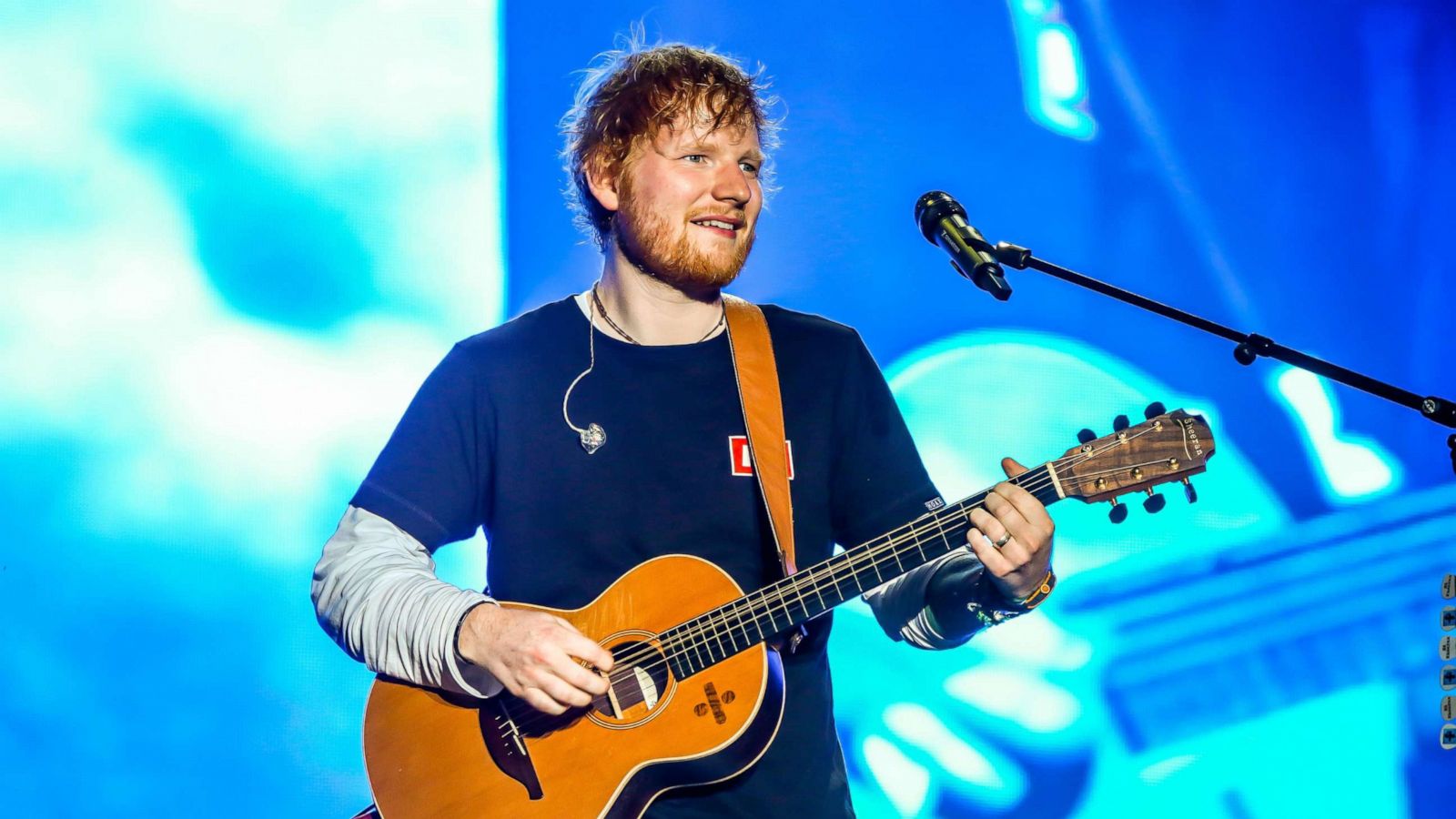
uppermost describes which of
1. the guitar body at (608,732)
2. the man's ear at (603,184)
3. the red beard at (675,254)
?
the man's ear at (603,184)

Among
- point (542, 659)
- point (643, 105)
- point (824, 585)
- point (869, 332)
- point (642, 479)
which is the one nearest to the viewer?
point (542, 659)

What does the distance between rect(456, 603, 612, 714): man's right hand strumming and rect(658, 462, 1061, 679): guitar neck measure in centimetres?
21

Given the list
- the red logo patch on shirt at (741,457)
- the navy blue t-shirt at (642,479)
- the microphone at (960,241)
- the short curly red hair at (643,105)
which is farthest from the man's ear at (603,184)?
the microphone at (960,241)

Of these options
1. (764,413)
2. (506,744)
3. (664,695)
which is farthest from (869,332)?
(506,744)

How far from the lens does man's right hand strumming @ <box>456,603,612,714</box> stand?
180 cm

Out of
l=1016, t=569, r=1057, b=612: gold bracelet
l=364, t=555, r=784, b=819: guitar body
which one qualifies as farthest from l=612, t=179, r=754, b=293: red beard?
l=1016, t=569, r=1057, b=612: gold bracelet

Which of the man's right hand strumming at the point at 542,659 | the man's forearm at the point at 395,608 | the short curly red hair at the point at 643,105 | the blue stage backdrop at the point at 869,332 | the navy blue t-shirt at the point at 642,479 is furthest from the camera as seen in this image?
the blue stage backdrop at the point at 869,332

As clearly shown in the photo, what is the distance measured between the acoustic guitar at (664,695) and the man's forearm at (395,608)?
0.12 metres

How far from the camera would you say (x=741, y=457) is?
7.23ft

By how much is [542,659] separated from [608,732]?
0.84 feet

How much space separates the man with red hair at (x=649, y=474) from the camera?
1.95 metres

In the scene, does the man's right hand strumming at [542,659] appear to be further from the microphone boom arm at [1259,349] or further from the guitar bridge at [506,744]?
the microphone boom arm at [1259,349]

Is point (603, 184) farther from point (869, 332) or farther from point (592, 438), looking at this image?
point (869, 332)

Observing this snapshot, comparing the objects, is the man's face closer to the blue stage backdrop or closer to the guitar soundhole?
the blue stage backdrop
